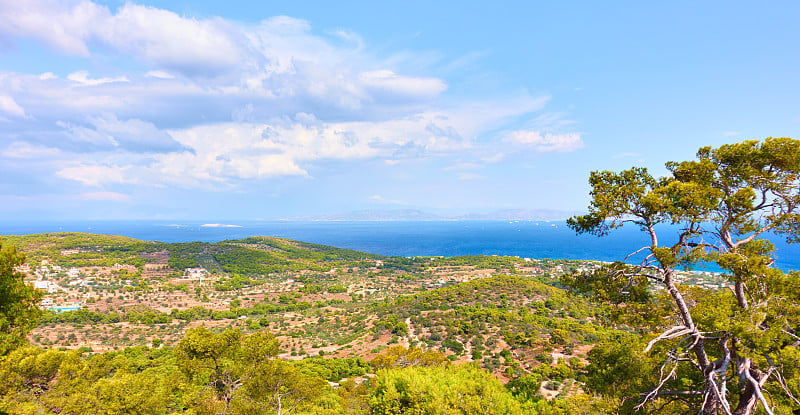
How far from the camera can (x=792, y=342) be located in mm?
7066

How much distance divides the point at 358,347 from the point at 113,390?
23.5m

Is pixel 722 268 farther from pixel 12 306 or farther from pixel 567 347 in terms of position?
pixel 567 347

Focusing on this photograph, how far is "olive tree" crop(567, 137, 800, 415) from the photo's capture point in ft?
22.5

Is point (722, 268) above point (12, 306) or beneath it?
above

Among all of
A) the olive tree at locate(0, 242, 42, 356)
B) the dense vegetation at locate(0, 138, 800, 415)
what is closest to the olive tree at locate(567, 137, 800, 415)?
the dense vegetation at locate(0, 138, 800, 415)

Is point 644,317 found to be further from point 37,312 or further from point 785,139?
point 37,312

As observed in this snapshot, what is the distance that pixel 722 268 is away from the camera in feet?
23.5

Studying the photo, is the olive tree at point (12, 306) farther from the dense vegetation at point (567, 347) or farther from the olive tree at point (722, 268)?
the olive tree at point (722, 268)

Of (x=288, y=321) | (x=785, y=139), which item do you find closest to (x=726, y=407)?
Result: (x=785, y=139)

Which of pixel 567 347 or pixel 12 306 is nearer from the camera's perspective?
pixel 12 306

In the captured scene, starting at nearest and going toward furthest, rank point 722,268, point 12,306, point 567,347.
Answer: point 722,268 → point 12,306 → point 567,347

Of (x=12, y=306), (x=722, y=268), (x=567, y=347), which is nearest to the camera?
(x=722, y=268)

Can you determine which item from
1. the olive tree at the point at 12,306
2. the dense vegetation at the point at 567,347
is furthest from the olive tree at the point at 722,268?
the olive tree at the point at 12,306

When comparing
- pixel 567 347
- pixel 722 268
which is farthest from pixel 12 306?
pixel 567 347
